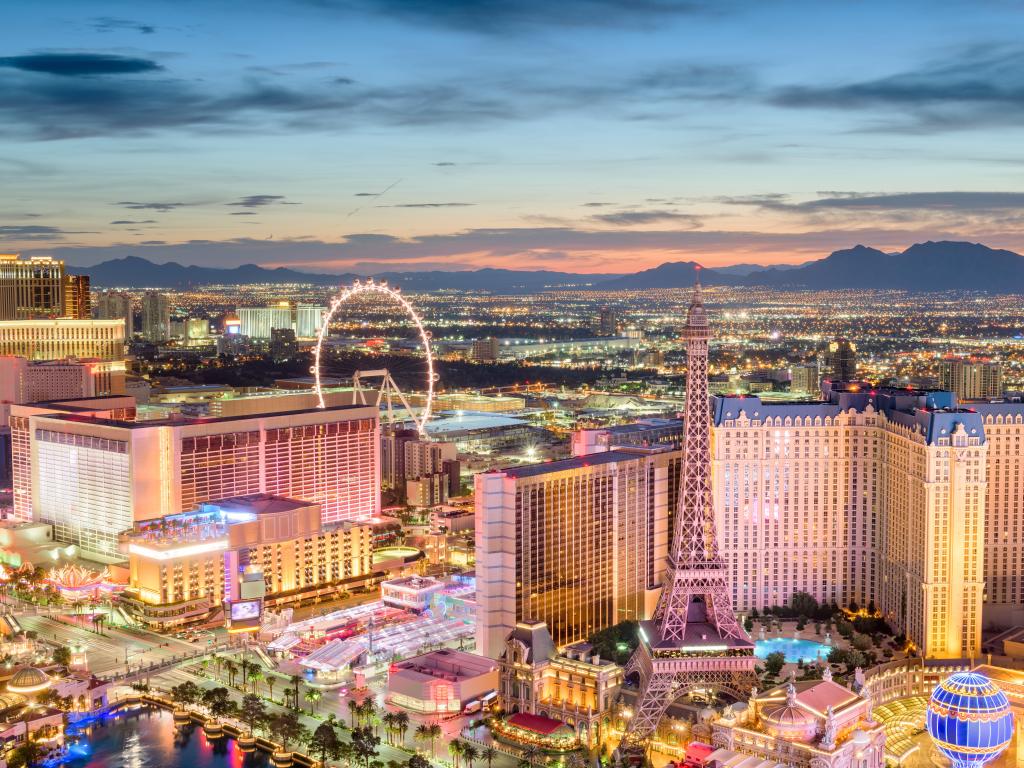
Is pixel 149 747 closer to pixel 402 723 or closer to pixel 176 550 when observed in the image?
pixel 402 723

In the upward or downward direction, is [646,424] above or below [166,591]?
above

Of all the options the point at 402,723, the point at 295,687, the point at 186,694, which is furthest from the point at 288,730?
the point at 186,694

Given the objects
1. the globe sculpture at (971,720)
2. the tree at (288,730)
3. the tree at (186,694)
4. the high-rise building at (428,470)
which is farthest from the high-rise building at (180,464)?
the globe sculpture at (971,720)

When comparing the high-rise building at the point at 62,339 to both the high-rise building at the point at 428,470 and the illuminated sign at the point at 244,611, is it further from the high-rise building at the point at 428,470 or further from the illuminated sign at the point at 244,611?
the illuminated sign at the point at 244,611

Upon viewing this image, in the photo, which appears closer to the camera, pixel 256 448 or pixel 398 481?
pixel 256 448

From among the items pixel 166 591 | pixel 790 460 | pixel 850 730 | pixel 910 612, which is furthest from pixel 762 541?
pixel 166 591

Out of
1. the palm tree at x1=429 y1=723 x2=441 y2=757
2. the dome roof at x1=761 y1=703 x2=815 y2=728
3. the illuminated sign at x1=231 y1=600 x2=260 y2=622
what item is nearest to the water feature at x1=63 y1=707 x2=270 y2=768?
the palm tree at x1=429 y1=723 x2=441 y2=757

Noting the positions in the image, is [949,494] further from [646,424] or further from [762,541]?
[646,424]
